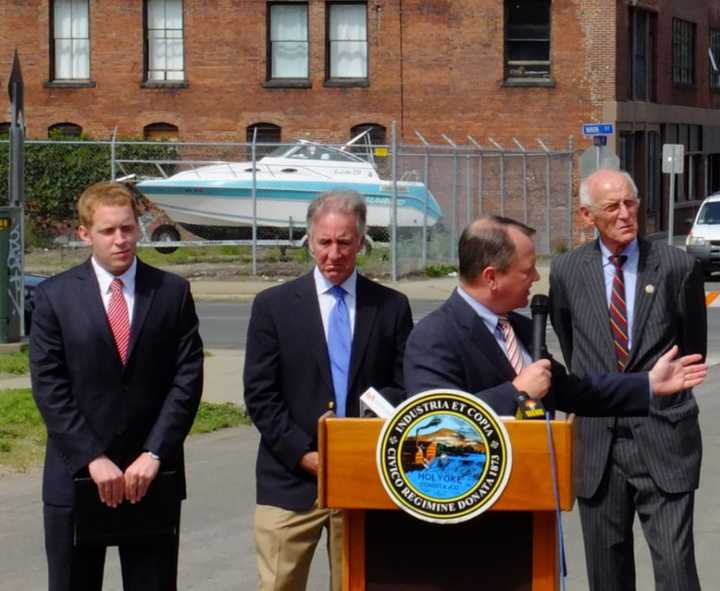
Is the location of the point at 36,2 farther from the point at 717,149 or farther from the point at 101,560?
the point at 101,560

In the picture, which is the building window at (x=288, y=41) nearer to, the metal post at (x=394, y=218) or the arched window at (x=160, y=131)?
the arched window at (x=160, y=131)

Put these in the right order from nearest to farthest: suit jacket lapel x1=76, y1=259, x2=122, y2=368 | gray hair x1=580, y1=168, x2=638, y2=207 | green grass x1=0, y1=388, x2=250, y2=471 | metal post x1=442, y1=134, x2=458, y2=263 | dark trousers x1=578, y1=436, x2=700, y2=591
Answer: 1. suit jacket lapel x1=76, y1=259, x2=122, y2=368
2. dark trousers x1=578, y1=436, x2=700, y2=591
3. gray hair x1=580, y1=168, x2=638, y2=207
4. green grass x1=0, y1=388, x2=250, y2=471
5. metal post x1=442, y1=134, x2=458, y2=263

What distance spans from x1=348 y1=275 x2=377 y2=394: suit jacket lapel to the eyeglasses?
0.96 metres

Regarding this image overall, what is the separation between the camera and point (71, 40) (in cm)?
4259

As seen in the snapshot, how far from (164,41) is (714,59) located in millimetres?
19824

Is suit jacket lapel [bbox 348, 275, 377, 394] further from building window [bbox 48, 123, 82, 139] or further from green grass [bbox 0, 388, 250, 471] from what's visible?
building window [bbox 48, 123, 82, 139]

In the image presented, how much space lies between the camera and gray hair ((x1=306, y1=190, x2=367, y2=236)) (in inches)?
213

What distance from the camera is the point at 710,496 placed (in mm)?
10188

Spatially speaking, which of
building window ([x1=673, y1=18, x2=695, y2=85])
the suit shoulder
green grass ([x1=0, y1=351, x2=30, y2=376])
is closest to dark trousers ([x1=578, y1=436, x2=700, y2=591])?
the suit shoulder

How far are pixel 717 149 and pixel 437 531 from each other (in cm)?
5107

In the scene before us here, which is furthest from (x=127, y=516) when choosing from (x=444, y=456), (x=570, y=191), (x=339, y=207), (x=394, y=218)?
(x=570, y=191)

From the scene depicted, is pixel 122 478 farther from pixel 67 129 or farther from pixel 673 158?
pixel 67 129

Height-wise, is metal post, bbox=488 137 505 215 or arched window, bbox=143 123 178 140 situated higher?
arched window, bbox=143 123 178 140

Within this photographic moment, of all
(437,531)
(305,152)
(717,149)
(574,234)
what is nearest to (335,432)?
(437,531)
